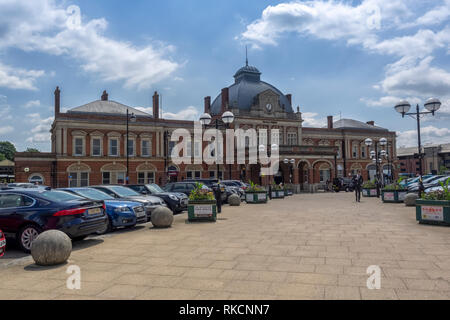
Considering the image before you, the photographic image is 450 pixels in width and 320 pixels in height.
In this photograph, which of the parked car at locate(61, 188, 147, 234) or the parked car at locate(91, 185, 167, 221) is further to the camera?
the parked car at locate(91, 185, 167, 221)

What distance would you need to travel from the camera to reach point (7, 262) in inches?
290

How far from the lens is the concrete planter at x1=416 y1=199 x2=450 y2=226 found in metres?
11.3

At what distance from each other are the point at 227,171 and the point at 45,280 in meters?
42.8

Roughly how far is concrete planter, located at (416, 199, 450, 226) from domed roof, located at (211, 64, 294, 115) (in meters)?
37.8

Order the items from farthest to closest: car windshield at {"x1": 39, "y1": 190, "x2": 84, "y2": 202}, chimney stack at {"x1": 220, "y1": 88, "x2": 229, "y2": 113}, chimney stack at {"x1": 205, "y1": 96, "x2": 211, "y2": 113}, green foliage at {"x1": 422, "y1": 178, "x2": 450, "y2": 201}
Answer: chimney stack at {"x1": 205, "y1": 96, "x2": 211, "y2": 113} → chimney stack at {"x1": 220, "y1": 88, "x2": 229, "y2": 113} → green foliage at {"x1": 422, "y1": 178, "x2": 450, "y2": 201} → car windshield at {"x1": 39, "y1": 190, "x2": 84, "y2": 202}

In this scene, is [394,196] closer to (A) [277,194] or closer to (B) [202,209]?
(A) [277,194]

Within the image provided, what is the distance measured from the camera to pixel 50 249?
6.65 metres

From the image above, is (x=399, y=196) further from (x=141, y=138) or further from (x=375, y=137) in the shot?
A: (x=375, y=137)

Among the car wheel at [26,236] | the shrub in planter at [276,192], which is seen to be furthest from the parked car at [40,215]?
the shrub in planter at [276,192]

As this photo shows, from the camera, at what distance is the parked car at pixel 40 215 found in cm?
826

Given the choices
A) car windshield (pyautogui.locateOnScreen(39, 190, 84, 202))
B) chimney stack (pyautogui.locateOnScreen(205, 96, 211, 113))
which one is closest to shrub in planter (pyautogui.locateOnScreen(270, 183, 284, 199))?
car windshield (pyautogui.locateOnScreen(39, 190, 84, 202))

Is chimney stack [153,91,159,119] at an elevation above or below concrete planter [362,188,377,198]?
above

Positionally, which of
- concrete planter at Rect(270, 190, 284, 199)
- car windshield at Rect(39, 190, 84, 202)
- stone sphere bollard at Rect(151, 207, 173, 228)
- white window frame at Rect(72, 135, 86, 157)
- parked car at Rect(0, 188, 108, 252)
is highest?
white window frame at Rect(72, 135, 86, 157)

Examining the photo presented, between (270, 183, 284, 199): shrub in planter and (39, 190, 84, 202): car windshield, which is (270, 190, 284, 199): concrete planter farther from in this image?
(39, 190, 84, 202): car windshield
